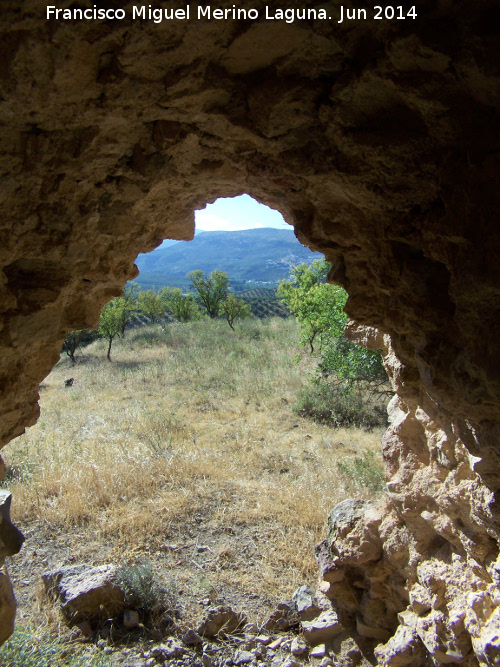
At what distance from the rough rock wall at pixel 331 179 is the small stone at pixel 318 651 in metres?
0.83

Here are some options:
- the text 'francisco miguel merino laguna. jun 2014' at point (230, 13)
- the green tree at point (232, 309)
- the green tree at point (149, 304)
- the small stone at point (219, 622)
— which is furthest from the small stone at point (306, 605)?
the green tree at point (149, 304)

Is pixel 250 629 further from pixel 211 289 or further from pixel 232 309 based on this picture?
pixel 211 289

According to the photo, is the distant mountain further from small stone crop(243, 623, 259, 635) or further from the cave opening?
small stone crop(243, 623, 259, 635)

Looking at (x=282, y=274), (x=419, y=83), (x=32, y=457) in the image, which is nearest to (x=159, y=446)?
(x=32, y=457)

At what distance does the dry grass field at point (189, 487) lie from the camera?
4.50m

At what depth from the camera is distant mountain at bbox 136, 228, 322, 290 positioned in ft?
389

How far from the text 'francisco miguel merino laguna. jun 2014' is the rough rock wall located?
0.02 meters

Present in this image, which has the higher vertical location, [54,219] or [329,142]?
[329,142]

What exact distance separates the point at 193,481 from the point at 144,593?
2298 millimetres

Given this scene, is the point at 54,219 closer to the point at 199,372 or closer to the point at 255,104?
the point at 255,104

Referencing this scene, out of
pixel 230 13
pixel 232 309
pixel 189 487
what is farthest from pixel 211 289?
pixel 230 13

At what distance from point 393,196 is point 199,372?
434 inches

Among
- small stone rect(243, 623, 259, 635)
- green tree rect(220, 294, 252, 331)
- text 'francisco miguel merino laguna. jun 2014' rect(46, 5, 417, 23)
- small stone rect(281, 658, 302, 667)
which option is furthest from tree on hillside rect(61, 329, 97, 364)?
text 'francisco miguel merino laguna. jun 2014' rect(46, 5, 417, 23)

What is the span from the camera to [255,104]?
1.77 m
